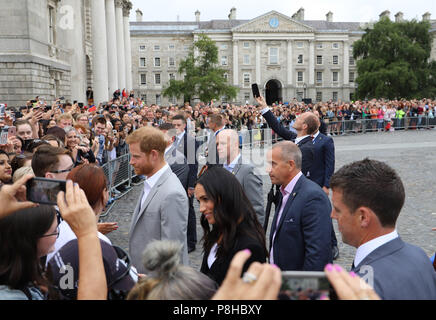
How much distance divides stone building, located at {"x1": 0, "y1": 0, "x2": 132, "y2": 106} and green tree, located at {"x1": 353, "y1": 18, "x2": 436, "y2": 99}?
3759 centimetres

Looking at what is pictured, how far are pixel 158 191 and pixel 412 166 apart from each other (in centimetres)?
1332

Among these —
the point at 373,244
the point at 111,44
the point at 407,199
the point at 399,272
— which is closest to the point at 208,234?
the point at 373,244

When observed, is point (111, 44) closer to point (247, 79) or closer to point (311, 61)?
point (247, 79)

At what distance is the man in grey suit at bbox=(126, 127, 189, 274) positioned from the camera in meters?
3.62

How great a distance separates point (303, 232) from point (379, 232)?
4.95 feet

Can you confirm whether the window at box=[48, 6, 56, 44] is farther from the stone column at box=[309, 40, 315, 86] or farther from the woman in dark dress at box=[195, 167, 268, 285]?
the stone column at box=[309, 40, 315, 86]

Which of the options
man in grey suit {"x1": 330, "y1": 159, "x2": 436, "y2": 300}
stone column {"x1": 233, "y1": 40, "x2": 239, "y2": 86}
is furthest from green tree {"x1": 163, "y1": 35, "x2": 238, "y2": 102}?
man in grey suit {"x1": 330, "y1": 159, "x2": 436, "y2": 300}

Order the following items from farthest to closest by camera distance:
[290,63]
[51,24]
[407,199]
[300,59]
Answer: [300,59], [290,63], [51,24], [407,199]

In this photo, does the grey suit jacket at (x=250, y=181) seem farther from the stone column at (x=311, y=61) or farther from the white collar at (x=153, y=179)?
the stone column at (x=311, y=61)

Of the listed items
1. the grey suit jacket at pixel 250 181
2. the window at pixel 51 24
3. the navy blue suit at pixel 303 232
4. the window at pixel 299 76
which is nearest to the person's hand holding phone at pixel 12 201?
the navy blue suit at pixel 303 232

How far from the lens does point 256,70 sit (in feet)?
297

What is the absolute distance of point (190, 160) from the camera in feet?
24.9

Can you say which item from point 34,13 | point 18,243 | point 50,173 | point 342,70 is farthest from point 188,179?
point 342,70

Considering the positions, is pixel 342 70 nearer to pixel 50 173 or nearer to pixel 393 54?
pixel 393 54
